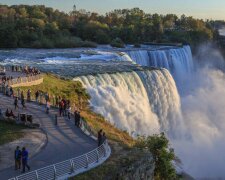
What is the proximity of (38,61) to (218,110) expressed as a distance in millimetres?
20583

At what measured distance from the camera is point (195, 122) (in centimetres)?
4725

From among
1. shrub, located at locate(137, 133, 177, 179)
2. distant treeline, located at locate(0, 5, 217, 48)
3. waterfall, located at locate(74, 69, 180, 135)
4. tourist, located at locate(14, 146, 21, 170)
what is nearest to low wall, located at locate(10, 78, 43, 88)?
waterfall, located at locate(74, 69, 180, 135)

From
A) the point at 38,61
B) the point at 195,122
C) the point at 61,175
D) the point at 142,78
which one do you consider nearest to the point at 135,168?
the point at 61,175

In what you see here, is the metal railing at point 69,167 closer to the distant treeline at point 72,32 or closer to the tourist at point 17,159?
the tourist at point 17,159

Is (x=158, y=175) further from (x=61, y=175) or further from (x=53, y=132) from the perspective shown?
(x=61, y=175)

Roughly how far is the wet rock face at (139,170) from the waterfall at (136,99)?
14892mm

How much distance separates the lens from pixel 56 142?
65.2ft

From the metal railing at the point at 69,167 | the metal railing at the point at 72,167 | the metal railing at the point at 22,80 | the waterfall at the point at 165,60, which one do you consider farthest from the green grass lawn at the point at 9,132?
the waterfall at the point at 165,60

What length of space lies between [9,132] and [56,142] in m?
2.45

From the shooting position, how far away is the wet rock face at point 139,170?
1736 cm

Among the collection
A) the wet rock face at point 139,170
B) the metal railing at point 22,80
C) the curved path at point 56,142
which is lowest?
the wet rock face at point 139,170

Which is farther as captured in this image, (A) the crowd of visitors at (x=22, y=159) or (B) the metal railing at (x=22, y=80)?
(B) the metal railing at (x=22, y=80)

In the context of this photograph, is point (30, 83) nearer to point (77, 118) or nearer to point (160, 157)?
point (77, 118)

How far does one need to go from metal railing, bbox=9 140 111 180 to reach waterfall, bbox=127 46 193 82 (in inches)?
1858
